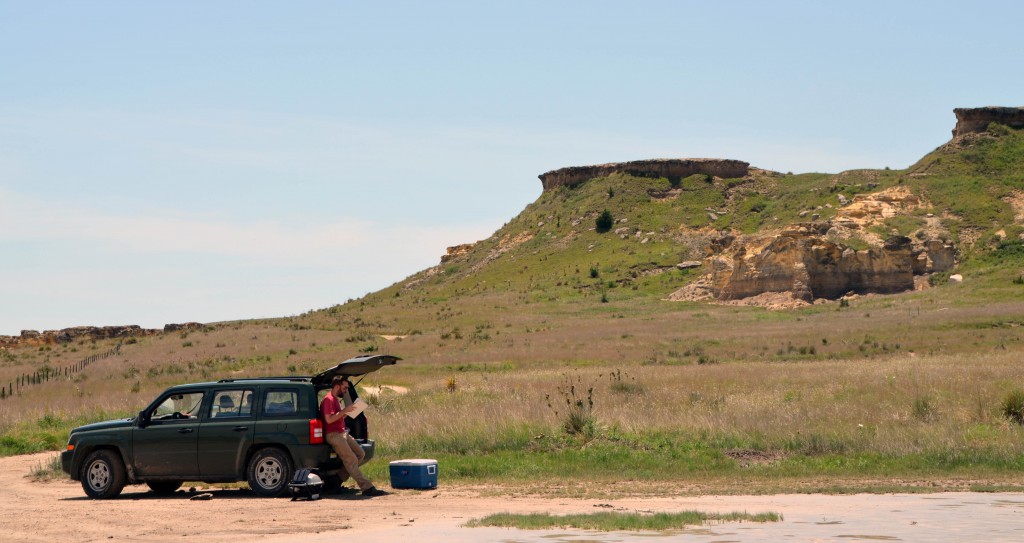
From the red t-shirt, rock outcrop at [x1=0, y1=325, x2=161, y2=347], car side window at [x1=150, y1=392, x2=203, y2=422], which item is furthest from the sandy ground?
rock outcrop at [x1=0, y1=325, x2=161, y2=347]

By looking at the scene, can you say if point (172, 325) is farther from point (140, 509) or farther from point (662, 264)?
point (140, 509)

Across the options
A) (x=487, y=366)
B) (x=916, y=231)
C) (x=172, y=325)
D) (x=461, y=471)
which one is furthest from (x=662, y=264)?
(x=461, y=471)

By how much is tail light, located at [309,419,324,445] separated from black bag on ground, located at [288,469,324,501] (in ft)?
1.53

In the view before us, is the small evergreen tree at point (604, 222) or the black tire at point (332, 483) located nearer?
the black tire at point (332, 483)

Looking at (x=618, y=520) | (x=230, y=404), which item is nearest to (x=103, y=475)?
(x=230, y=404)

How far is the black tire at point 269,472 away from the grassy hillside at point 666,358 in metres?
2.51

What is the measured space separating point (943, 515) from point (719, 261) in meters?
73.0

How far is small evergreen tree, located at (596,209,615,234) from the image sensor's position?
4377 inches

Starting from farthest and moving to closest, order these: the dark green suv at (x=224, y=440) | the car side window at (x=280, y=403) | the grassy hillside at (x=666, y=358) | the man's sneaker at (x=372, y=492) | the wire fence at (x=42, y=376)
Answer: the wire fence at (x=42, y=376)
the grassy hillside at (x=666, y=358)
the man's sneaker at (x=372, y=492)
the car side window at (x=280, y=403)
the dark green suv at (x=224, y=440)

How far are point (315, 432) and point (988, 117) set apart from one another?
10088 cm

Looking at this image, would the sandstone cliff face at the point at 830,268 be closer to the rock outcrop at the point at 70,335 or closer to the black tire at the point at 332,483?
the rock outcrop at the point at 70,335

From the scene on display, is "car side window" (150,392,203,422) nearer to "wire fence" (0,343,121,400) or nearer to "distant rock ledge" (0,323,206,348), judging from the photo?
"wire fence" (0,343,121,400)

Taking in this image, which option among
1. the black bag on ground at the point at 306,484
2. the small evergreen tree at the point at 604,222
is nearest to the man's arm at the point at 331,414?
the black bag on ground at the point at 306,484

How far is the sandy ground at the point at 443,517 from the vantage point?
1203 centimetres
